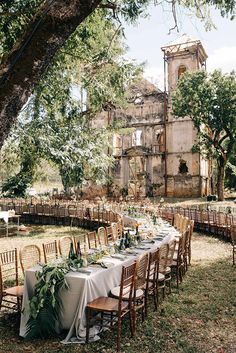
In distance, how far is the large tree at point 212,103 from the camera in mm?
26156

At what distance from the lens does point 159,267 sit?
6727mm

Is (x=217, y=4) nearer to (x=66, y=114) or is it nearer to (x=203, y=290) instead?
(x=203, y=290)

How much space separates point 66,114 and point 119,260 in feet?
31.9

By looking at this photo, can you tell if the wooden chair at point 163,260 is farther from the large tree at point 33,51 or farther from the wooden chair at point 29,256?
the large tree at point 33,51

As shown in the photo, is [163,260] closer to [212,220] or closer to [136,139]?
[212,220]

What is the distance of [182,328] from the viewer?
530 cm

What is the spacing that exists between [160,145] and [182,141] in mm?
2232

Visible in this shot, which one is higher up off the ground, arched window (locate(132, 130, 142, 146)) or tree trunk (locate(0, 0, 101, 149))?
arched window (locate(132, 130, 142, 146))

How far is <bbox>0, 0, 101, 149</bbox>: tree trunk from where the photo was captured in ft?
9.83

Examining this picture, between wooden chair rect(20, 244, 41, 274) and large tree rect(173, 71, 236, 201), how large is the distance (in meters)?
22.7

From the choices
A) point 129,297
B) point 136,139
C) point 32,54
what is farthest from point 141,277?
point 136,139

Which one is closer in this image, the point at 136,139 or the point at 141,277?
the point at 141,277

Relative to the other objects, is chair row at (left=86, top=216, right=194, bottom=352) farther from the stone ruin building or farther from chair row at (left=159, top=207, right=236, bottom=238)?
the stone ruin building

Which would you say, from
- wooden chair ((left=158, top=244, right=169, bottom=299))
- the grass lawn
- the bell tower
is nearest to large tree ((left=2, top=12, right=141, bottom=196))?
wooden chair ((left=158, top=244, right=169, bottom=299))
